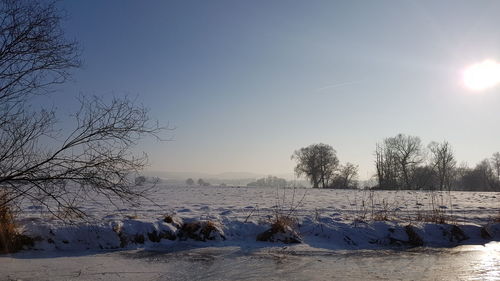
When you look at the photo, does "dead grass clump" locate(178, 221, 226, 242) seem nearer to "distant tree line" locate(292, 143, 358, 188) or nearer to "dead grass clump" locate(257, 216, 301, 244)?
"dead grass clump" locate(257, 216, 301, 244)

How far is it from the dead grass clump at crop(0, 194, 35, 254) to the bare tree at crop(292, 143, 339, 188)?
6871 cm

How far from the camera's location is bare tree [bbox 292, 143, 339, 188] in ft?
250

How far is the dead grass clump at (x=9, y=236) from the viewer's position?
332 inches

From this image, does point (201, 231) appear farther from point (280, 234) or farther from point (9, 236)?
point (9, 236)

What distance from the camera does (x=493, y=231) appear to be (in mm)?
11328

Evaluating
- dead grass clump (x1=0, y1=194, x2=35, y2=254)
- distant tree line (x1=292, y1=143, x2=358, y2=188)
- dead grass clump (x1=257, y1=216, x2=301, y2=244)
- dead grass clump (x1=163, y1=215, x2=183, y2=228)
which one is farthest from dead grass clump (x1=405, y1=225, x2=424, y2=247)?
distant tree line (x1=292, y1=143, x2=358, y2=188)

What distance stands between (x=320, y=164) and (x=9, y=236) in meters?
70.4

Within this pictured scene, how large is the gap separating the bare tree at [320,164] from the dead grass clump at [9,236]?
6871 centimetres

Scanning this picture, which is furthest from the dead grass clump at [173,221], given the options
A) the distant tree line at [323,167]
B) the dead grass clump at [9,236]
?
the distant tree line at [323,167]

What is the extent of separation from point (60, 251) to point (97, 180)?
2397 mm

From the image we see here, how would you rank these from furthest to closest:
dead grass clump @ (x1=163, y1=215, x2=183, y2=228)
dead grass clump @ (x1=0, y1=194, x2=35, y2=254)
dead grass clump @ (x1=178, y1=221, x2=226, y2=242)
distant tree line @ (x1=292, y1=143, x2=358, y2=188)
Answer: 1. distant tree line @ (x1=292, y1=143, x2=358, y2=188)
2. dead grass clump @ (x1=163, y1=215, x2=183, y2=228)
3. dead grass clump @ (x1=178, y1=221, x2=226, y2=242)
4. dead grass clump @ (x1=0, y1=194, x2=35, y2=254)

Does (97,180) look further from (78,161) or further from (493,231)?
(493,231)

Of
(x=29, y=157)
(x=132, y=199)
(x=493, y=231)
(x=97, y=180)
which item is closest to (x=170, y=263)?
(x=132, y=199)

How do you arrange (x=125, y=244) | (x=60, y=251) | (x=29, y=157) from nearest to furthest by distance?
1. (x=29, y=157)
2. (x=60, y=251)
3. (x=125, y=244)
